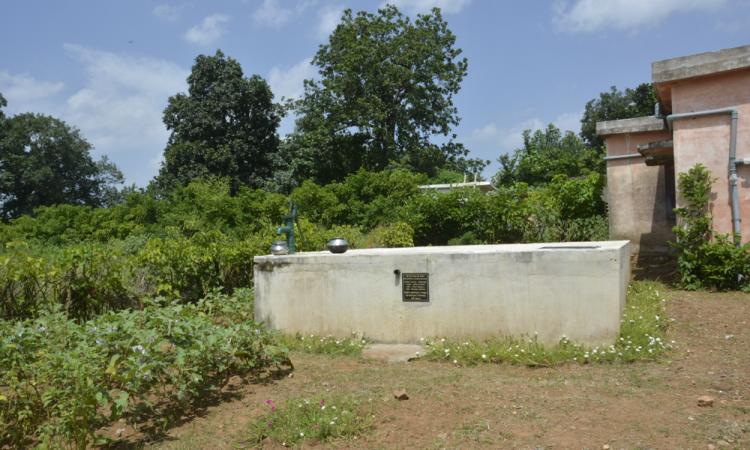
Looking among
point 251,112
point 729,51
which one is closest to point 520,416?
point 729,51

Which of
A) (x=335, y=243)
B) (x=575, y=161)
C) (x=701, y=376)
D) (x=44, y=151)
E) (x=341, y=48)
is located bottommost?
(x=701, y=376)

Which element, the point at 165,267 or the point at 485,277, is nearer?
the point at 485,277

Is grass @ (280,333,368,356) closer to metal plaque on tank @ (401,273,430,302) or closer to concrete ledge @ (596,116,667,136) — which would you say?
metal plaque on tank @ (401,273,430,302)

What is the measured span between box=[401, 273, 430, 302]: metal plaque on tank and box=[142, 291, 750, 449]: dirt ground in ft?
Result: 2.95

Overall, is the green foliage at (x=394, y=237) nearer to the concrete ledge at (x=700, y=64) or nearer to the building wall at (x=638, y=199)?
the building wall at (x=638, y=199)

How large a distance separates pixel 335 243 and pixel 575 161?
18.8 metres

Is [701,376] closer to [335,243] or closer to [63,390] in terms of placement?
[335,243]

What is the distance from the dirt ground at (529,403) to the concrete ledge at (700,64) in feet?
15.3

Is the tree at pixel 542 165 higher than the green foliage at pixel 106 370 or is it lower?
higher

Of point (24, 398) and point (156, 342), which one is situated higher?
point (156, 342)

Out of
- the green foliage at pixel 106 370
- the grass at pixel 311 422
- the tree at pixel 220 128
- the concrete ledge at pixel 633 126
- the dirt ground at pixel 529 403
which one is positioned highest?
the tree at pixel 220 128

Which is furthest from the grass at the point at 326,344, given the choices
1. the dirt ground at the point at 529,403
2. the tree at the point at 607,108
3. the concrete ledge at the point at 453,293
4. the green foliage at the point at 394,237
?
the tree at the point at 607,108

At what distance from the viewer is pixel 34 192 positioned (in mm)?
34438

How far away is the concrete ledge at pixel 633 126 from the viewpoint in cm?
1097
